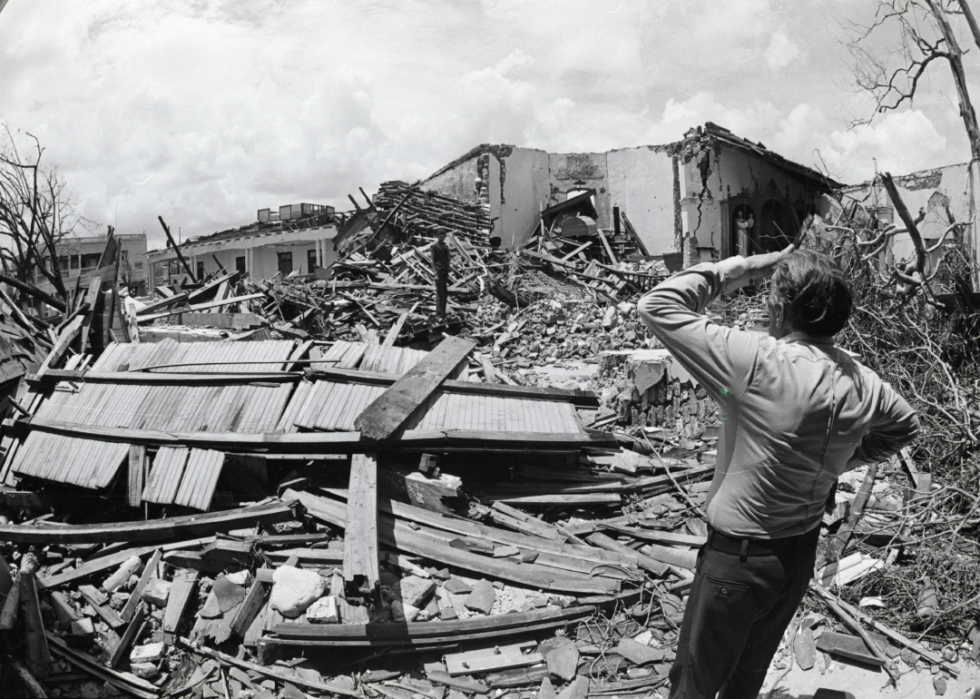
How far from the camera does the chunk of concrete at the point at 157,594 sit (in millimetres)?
4656

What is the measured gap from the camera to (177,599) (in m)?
4.61

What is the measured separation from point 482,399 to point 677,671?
148 inches

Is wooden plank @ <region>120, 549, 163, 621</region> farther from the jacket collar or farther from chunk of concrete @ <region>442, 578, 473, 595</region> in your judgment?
the jacket collar

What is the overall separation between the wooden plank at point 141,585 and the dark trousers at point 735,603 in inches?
152

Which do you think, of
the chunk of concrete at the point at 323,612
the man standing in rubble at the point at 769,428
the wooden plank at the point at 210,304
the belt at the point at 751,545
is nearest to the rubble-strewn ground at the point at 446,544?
the chunk of concrete at the point at 323,612

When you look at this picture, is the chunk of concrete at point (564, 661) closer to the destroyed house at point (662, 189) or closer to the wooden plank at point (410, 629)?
the wooden plank at point (410, 629)

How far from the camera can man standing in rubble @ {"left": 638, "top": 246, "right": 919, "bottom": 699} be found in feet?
6.75

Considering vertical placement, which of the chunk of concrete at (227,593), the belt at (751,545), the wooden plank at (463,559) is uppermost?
the belt at (751,545)

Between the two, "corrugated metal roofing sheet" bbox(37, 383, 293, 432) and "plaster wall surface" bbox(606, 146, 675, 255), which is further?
"plaster wall surface" bbox(606, 146, 675, 255)

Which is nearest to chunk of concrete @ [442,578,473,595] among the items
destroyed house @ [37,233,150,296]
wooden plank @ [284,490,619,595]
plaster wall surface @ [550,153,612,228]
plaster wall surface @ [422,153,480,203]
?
wooden plank @ [284,490,619,595]

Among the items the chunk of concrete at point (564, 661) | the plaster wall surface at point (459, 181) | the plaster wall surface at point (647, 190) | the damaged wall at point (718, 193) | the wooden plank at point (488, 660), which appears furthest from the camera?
the plaster wall surface at point (459, 181)

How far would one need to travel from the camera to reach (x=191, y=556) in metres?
4.91

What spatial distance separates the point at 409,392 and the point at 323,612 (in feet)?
6.45

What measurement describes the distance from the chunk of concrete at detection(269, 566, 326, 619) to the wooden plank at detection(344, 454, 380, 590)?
344mm
